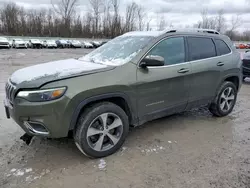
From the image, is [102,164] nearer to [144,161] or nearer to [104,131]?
[104,131]

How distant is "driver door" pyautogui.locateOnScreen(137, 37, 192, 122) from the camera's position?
3.28 metres

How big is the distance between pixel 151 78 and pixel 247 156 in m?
1.81

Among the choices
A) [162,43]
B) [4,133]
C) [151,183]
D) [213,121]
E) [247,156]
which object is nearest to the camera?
[151,183]

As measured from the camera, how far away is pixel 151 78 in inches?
130

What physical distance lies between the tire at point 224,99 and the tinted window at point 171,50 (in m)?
1.33

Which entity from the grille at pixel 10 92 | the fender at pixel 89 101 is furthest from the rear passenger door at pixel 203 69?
the grille at pixel 10 92

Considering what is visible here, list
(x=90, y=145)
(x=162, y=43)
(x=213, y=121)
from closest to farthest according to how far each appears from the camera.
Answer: (x=90, y=145) < (x=162, y=43) < (x=213, y=121)

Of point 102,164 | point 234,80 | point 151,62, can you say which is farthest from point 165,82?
point 234,80

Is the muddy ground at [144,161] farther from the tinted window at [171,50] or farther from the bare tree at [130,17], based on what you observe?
the bare tree at [130,17]

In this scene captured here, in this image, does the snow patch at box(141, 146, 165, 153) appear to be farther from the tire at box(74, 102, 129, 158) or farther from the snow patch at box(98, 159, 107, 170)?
the snow patch at box(98, 159, 107, 170)

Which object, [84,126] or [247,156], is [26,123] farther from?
[247,156]

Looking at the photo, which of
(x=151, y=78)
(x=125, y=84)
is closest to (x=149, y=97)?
(x=151, y=78)

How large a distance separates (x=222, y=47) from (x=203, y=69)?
2.95 ft

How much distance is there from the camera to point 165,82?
3467 mm
